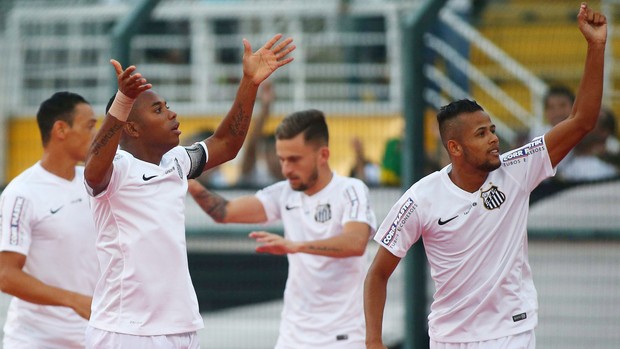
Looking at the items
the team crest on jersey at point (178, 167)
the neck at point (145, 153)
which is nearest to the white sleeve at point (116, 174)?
the neck at point (145, 153)

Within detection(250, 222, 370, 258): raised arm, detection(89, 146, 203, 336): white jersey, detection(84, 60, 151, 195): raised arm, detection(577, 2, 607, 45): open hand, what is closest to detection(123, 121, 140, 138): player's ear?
detection(89, 146, 203, 336): white jersey

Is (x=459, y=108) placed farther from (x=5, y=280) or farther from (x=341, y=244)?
(x=5, y=280)

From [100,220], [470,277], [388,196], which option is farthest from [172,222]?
[388,196]

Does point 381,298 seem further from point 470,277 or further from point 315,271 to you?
point 315,271

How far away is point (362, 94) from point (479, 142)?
3.80 m

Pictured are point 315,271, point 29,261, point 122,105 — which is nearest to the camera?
point 122,105

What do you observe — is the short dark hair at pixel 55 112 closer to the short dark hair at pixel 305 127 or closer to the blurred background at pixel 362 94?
the short dark hair at pixel 305 127

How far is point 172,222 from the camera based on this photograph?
18.3ft

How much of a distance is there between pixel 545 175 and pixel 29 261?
119 inches

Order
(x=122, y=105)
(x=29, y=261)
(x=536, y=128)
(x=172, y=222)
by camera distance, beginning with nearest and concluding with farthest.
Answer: (x=122, y=105) → (x=172, y=222) → (x=29, y=261) → (x=536, y=128)

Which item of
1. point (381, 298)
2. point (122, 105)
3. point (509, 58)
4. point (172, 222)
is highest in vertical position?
point (509, 58)

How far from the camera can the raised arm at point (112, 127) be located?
5051mm

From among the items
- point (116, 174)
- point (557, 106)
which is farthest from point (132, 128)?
point (557, 106)

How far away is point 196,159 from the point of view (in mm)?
5953
